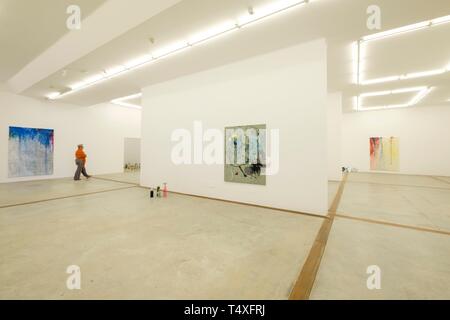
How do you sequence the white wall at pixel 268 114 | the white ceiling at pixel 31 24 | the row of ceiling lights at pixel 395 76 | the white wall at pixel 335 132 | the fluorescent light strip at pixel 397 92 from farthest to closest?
the white wall at pixel 335 132, the fluorescent light strip at pixel 397 92, the white wall at pixel 268 114, the row of ceiling lights at pixel 395 76, the white ceiling at pixel 31 24

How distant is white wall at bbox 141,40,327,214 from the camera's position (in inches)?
161

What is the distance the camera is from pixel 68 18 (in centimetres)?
383

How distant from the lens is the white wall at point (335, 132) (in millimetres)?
8227

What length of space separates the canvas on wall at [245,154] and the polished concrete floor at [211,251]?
80 centimetres

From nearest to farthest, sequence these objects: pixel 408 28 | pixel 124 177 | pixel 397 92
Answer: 1. pixel 408 28
2. pixel 397 92
3. pixel 124 177

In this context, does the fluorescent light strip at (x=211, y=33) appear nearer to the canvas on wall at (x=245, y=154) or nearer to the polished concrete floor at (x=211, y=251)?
the canvas on wall at (x=245, y=154)

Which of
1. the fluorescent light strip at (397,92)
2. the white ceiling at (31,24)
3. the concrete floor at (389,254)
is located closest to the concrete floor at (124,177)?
the white ceiling at (31,24)

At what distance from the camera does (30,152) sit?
838cm

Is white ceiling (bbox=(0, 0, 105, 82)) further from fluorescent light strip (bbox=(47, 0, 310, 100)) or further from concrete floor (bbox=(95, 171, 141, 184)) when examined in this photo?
concrete floor (bbox=(95, 171, 141, 184))

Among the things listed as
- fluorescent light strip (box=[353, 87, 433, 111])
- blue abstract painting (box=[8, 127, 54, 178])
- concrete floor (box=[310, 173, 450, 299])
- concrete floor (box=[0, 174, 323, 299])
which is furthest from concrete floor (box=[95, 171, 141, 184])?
fluorescent light strip (box=[353, 87, 433, 111])

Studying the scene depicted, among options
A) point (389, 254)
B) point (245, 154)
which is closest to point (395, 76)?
point (245, 154)

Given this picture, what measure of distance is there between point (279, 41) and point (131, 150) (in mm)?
10589

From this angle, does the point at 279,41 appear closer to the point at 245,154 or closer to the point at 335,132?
the point at 245,154
